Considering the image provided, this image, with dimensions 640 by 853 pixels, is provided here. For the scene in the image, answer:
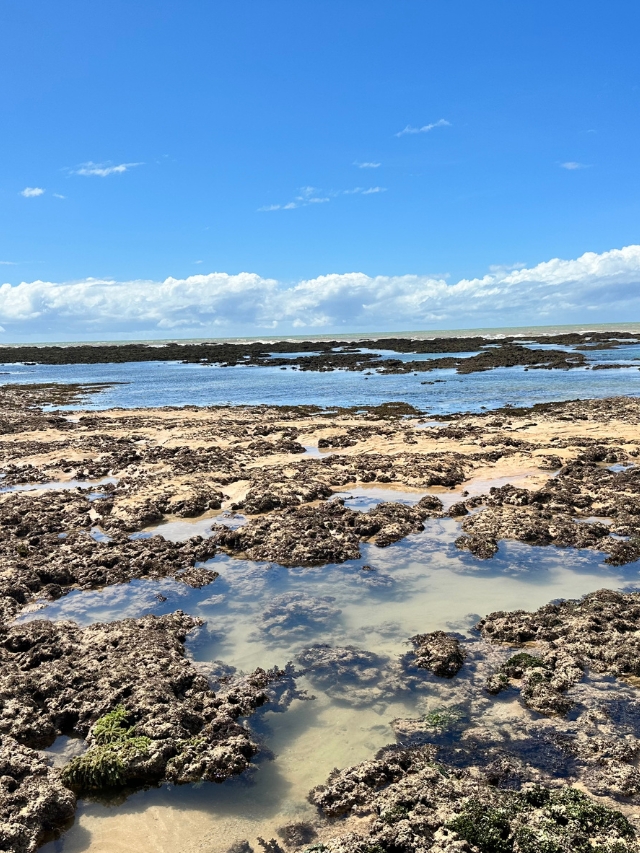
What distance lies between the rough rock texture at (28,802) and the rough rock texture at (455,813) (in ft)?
7.68

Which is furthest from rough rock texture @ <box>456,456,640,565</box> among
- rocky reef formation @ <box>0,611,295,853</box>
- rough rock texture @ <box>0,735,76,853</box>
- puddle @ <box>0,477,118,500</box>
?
puddle @ <box>0,477,118,500</box>

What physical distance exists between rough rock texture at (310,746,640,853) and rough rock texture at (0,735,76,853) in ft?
7.68

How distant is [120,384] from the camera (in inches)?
1943

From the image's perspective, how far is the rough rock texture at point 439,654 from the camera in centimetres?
686

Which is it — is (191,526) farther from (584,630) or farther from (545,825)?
(545,825)

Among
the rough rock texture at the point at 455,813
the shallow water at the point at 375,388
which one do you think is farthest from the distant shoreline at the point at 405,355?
the rough rock texture at the point at 455,813

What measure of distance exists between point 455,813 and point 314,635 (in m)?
3.47

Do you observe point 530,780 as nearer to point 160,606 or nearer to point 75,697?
point 75,697

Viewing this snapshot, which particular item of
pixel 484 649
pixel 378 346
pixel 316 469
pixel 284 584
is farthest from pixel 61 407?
pixel 378 346

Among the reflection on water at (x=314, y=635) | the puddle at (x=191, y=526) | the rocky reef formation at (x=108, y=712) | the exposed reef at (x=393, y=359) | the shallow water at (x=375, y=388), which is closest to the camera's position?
the reflection on water at (x=314, y=635)

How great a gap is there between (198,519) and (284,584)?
442 centimetres

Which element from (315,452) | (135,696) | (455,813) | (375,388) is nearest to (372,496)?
(315,452)

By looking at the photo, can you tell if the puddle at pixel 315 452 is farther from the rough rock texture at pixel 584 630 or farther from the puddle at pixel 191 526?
the rough rock texture at pixel 584 630

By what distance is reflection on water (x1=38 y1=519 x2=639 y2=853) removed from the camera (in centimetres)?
496
